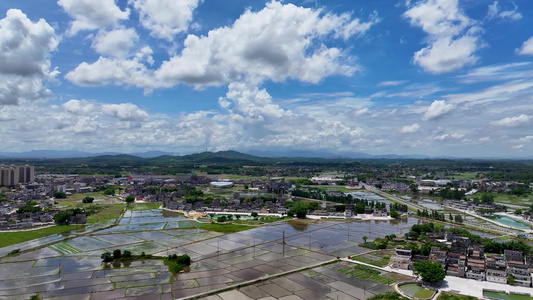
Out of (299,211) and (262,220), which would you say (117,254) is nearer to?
(262,220)

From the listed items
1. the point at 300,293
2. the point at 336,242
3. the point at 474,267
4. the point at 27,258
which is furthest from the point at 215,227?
the point at 474,267

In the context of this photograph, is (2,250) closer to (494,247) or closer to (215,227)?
(215,227)

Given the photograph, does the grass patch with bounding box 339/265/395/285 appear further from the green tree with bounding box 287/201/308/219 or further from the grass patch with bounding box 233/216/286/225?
the green tree with bounding box 287/201/308/219

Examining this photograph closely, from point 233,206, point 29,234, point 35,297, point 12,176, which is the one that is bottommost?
point 29,234

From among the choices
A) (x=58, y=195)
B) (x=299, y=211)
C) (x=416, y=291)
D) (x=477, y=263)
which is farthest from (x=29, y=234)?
(x=477, y=263)

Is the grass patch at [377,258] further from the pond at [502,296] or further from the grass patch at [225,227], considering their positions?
the grass patch at [225,227]

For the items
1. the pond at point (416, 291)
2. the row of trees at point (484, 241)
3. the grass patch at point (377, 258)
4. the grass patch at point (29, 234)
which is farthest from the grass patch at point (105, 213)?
the pond at point (416, 291)
